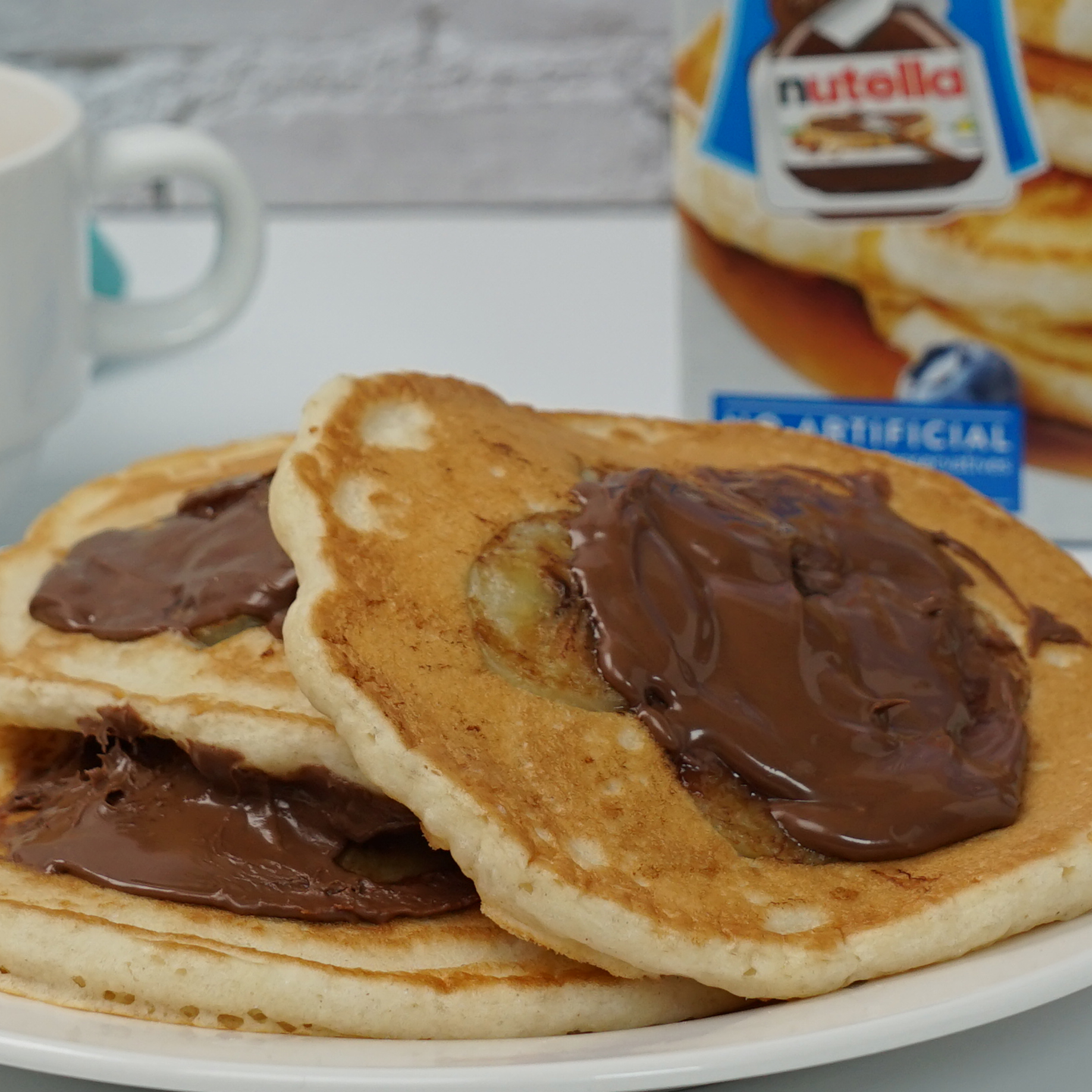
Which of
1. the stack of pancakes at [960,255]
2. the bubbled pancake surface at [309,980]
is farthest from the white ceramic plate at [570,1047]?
the stack of pancakes at [960,255]

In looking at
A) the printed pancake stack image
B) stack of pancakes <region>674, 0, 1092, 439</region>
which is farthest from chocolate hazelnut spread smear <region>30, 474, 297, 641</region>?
stack of pancakes <region>674, 0, 1092, 439</region>

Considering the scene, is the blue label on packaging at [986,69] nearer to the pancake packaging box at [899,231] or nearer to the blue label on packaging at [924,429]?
the pancake packaging box at [899,231]

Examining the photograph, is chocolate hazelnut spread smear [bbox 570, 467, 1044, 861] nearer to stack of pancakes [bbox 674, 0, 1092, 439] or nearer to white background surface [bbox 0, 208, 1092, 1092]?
stack of pancakes [bbox 674, 0, 1092, 439]

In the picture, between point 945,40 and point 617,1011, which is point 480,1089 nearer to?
point 617,1011

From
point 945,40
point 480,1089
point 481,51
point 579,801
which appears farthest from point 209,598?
point 481,51

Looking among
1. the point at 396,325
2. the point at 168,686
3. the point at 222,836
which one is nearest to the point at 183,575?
the point at 168,686

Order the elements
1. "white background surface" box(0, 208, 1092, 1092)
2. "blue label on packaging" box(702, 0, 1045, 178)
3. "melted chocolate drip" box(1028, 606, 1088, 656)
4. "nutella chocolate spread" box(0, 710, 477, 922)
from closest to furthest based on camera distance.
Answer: "nutella chocolate spread" box(0, 710, 477, 922) → "melted chocolate drip" box(1028, 606, 1088, 656) → "blue label on packaging" box(702, 0, 1045, 178) → "white background surface" box(0, 208, 1092, 1092)

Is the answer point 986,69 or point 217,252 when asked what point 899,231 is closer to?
point 986,69

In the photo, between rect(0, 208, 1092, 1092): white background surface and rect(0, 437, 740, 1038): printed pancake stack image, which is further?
rect(0, 208, 1092, 1092): white background surface
